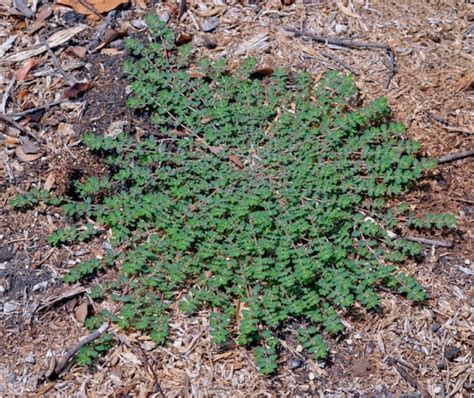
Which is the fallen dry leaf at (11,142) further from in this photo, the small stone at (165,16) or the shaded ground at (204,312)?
the small stone at (165,16)

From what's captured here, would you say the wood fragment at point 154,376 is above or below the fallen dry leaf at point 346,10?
below

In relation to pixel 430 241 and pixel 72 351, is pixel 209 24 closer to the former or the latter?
pixel 430 241

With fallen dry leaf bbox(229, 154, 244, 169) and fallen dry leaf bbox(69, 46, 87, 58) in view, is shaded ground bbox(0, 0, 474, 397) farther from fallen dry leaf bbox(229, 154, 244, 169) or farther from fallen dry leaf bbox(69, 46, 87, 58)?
fallen dry leaf bbox(229, 154, 244, 169)

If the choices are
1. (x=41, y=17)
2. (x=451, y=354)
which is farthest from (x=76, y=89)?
(x=451, y=354)

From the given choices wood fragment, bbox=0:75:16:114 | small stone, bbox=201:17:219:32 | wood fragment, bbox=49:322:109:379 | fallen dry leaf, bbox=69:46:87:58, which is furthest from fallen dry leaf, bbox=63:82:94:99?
wood fragment, bbox=49:322:109:379

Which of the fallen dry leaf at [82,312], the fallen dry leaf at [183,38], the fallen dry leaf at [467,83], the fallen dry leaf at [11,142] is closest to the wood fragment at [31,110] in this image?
the fallen dry leaf at [11,142]
